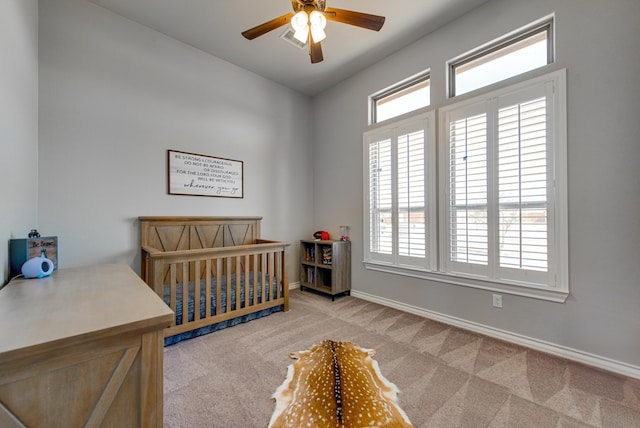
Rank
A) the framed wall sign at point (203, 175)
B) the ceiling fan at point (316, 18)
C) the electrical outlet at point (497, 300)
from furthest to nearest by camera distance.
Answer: the framed wall sign at point (203, 175) < the electrical outlet at point (497, 300) < the ceiling fan at point (316, 18)

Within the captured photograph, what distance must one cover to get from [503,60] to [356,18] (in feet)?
5.24

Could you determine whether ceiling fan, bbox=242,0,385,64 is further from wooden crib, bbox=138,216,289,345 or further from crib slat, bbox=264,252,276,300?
crib slat, bbox=264,252,276,300

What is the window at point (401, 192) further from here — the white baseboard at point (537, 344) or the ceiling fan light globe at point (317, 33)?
the ceiling fan light globe at point (317, 33)

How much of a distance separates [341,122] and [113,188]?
9.43 feet

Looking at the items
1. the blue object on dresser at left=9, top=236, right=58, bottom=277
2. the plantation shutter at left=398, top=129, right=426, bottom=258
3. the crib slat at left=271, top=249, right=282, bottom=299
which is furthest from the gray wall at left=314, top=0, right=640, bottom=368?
the blue object on dresser at left=9, top=236, right=58, bottom=277

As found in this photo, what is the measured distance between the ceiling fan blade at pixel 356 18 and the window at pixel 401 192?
132 cm

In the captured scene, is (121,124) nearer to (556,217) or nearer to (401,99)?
(401,99)

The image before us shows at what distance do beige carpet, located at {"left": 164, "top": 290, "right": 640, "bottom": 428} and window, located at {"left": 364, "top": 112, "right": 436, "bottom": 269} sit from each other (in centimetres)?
86

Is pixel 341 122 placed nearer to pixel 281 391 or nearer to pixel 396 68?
pixel 396 68

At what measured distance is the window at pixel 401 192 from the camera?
2.82 m

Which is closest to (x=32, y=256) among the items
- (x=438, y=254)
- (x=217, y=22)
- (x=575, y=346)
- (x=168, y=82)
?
(x=168, y=82)

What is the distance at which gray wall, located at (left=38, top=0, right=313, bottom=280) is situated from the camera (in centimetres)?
229

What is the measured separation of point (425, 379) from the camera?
69.4 inches

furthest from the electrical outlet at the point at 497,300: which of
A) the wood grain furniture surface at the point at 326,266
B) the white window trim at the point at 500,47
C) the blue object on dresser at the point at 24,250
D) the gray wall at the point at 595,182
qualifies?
the blue object on dresser at the point at 24,250
